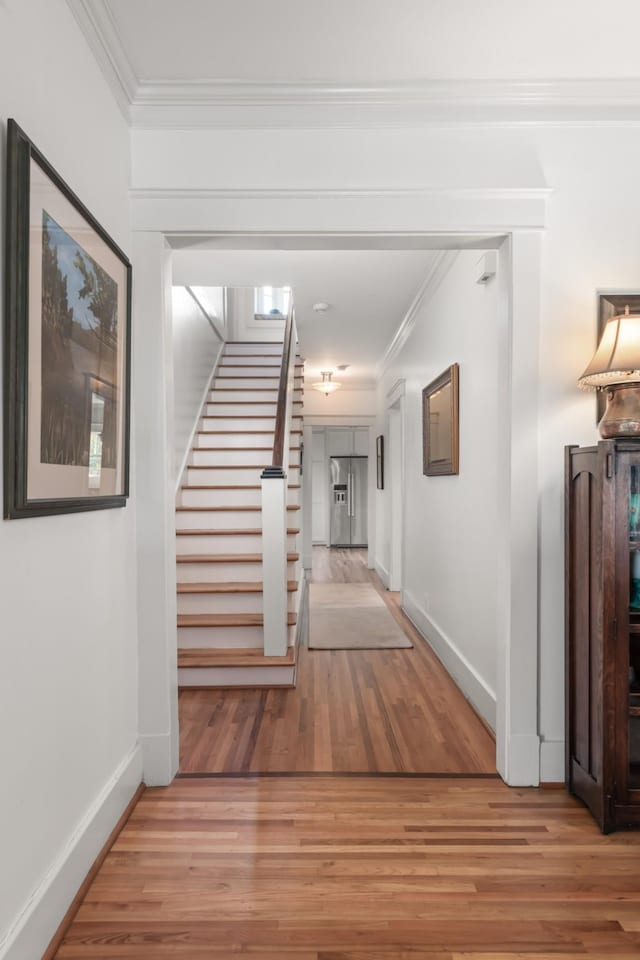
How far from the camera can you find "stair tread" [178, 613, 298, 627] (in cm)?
335

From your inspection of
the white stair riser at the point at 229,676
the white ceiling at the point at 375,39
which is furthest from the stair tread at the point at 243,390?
the white ceiling at the point at 375,39

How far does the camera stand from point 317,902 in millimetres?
1598

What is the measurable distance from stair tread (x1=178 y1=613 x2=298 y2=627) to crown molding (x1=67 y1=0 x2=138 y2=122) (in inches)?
101

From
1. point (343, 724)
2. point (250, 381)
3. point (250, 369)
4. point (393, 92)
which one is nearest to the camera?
point (393, 92)

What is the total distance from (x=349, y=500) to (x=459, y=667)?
687 centimetres

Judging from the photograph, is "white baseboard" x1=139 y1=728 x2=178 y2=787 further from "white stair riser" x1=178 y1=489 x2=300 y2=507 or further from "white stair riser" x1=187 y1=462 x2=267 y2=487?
"white stair riser" x1=187 y1=462 x2=267 y2=487

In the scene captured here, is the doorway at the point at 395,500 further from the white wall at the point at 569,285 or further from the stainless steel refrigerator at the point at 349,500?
the stainless steel refrigerator at the point at 349,500

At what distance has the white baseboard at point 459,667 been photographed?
2.72 meters

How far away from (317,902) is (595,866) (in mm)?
886

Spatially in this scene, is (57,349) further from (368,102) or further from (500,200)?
(500,200)

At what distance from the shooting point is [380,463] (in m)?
7.04

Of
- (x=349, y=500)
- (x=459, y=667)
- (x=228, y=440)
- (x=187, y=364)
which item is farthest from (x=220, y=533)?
(x=349, y=500)

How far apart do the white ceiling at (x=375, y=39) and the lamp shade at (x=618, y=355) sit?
937 mm

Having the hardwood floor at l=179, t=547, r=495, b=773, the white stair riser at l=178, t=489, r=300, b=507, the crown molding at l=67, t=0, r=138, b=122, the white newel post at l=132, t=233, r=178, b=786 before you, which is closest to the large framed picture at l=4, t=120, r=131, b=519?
the white newel post at l=132, t=233, r=178, b=786
